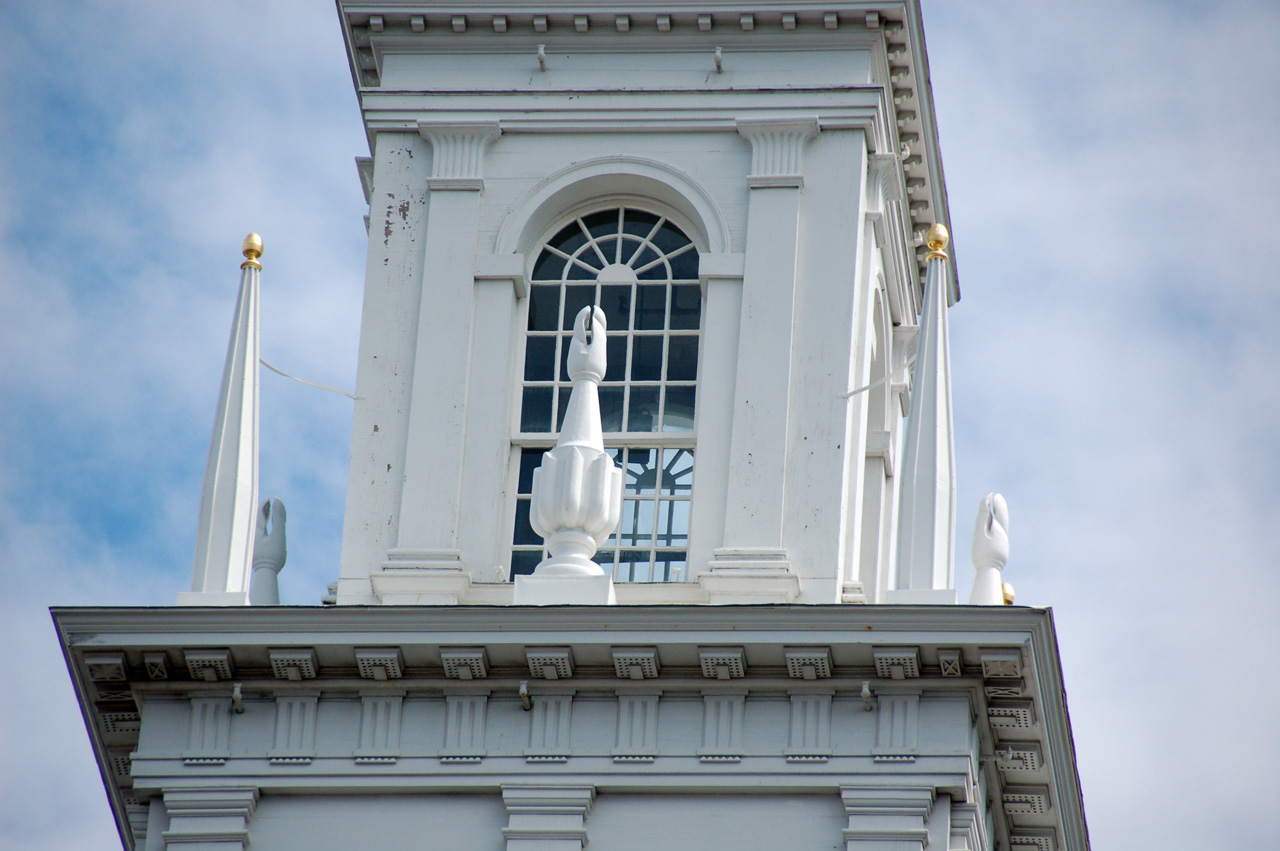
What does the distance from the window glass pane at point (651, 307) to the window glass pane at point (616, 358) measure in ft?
0.68

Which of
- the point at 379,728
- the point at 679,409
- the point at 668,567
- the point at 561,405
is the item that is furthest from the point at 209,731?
the point at 679,409

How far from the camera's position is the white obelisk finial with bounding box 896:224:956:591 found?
77.5 feet

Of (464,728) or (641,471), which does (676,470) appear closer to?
(641,471)

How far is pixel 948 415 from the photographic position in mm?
24297

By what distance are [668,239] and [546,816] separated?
6057mm

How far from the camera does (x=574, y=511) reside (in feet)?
77.8

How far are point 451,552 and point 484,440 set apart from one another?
1.18 metres

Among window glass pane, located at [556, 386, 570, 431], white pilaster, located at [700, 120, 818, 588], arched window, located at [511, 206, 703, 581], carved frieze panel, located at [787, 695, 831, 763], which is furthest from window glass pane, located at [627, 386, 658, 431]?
carved frieze panel, located at [787, 695, 831, 763]

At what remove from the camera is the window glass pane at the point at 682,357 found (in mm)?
26078

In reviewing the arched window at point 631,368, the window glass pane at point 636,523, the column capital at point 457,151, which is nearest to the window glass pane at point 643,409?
the arched window at point 631,368

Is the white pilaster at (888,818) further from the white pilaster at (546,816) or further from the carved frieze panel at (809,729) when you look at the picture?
the white pilaster at (546,816)

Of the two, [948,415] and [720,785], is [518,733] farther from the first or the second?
[948,415]

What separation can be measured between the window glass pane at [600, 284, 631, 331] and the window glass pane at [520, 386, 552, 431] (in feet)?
2.85

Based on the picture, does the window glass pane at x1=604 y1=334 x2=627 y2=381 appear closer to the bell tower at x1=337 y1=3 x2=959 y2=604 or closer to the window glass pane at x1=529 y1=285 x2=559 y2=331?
the bell tower at x1=337 y1=3 x2=959 y2=604
